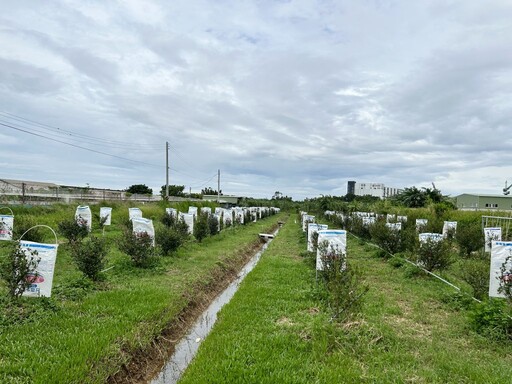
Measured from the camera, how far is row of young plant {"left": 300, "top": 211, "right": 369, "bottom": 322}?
5.41 metres

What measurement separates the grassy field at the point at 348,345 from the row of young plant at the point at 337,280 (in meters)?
0.19

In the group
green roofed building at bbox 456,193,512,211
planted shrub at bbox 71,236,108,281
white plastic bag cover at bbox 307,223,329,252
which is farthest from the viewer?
green roofed building at bbox 456,193,512,211

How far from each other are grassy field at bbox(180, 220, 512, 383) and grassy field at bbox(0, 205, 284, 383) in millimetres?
1039

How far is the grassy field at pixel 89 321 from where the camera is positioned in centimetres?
396

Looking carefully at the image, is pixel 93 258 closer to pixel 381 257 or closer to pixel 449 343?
pixel 449 343

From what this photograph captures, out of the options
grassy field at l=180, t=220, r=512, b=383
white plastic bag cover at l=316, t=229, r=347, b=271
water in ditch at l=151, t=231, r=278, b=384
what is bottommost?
water in ditch at l=151, t=231, r=278, b=384

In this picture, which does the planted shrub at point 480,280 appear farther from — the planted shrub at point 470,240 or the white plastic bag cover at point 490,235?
the planted shrub at point 470,240

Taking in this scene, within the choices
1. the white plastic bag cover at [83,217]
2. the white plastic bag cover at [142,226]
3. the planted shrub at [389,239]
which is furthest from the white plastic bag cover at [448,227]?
the white plastic bag cover at [83,217]

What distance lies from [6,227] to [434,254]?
13162 millimetres

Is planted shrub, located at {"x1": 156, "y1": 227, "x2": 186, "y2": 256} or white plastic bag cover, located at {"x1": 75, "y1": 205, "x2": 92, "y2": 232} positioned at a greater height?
white plastic bag cover, located at {"x1": 75, "y1": 205, "x2": 92, "y2": 232}

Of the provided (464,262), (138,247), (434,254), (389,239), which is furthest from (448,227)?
(138,247)

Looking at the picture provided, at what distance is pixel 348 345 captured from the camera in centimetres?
463

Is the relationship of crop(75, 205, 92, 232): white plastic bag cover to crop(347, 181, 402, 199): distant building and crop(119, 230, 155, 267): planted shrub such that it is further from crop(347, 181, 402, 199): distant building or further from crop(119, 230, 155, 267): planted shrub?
crop(347, 181, 402, 199): distant building

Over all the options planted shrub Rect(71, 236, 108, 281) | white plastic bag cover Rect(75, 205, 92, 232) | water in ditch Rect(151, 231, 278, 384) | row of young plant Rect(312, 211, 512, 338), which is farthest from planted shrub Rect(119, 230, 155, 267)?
row of young plant Rect(312, 211, 512, 338)
